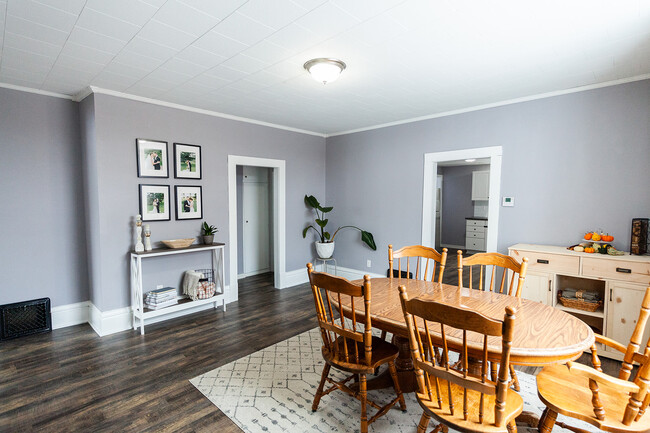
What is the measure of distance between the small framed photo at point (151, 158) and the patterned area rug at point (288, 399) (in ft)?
7.52

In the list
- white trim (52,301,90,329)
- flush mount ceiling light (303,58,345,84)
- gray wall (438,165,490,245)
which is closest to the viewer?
flush mount ceiling light (303,58,345,84)

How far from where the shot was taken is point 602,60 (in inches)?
103

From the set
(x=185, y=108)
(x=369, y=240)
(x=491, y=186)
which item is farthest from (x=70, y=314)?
(x=491, y=186)

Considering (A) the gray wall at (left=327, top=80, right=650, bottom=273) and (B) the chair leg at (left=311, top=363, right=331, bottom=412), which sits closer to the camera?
(B) the chair leg at (left=311, top=363, right=331, bottom=412)

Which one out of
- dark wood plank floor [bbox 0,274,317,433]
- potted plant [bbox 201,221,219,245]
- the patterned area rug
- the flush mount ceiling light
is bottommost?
dark wood plank floor [bbox 0,274,317,433]

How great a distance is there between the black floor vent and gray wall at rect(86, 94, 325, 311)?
548 millimetres

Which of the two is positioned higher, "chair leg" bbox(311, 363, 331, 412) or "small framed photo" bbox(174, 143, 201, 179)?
"small framed photo" bbox(174, 143, 201, 179)

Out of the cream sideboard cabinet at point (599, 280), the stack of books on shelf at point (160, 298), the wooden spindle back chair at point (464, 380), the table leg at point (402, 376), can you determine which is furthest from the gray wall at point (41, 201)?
the cream sideboard cabinet at point (599, 280)

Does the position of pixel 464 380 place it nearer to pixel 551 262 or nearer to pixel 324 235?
pixel 551 262

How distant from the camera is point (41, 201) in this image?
3445 mm

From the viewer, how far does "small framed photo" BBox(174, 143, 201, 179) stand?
12.9 feet

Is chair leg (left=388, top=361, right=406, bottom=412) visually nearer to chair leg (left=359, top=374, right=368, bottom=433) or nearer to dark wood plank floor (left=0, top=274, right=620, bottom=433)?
chair leg (left=359, top=374, right=368, bottom=433)

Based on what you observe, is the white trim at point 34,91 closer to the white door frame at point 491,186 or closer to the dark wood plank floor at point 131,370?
the dark wood plank floor at point 131,370

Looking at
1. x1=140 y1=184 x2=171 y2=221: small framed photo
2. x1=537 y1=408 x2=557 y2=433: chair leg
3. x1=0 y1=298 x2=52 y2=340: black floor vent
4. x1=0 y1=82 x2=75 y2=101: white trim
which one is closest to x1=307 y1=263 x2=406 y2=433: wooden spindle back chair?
x1=537 y1=408 x2=557 y2=433: chair leg
